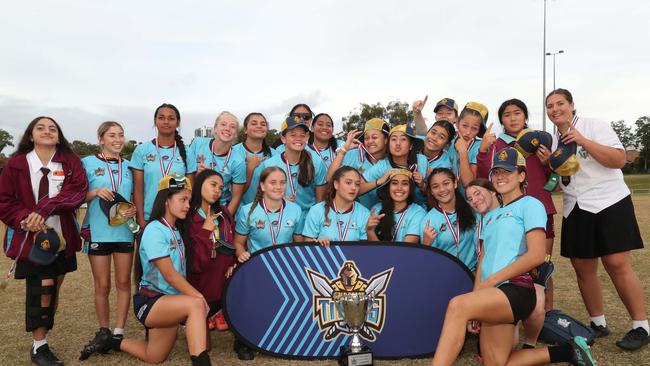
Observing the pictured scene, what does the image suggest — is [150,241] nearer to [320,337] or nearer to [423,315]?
[320,337]

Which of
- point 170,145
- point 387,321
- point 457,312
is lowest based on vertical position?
point 387,321

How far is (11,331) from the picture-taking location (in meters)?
5.18

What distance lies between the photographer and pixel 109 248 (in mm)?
4566

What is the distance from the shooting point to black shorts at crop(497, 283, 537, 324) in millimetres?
3340

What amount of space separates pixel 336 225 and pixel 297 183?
99 centimetres

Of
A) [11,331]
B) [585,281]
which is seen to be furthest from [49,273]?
[585,281]

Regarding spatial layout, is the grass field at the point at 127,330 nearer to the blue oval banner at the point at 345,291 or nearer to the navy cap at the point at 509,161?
the blue oval banner at the point at 345,291

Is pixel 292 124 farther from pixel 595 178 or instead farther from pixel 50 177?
pixel 595 178

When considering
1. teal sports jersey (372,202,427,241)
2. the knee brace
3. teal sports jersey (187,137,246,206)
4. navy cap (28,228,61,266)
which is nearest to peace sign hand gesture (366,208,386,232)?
teal sports jersey (372,202,427,241)

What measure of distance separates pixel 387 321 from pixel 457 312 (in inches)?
Result: 37.7

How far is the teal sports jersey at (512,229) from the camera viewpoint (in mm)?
3426

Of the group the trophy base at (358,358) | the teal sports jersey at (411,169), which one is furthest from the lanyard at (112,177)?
the trophy base at (358,358)

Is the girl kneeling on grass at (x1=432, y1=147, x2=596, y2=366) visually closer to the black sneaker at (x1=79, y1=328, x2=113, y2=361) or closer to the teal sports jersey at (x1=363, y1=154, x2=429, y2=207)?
the teal sports jersey at (x1=363, y1=154, x2=429, y2=207)

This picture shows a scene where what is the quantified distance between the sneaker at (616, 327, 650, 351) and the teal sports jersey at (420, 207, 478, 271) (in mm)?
1410
